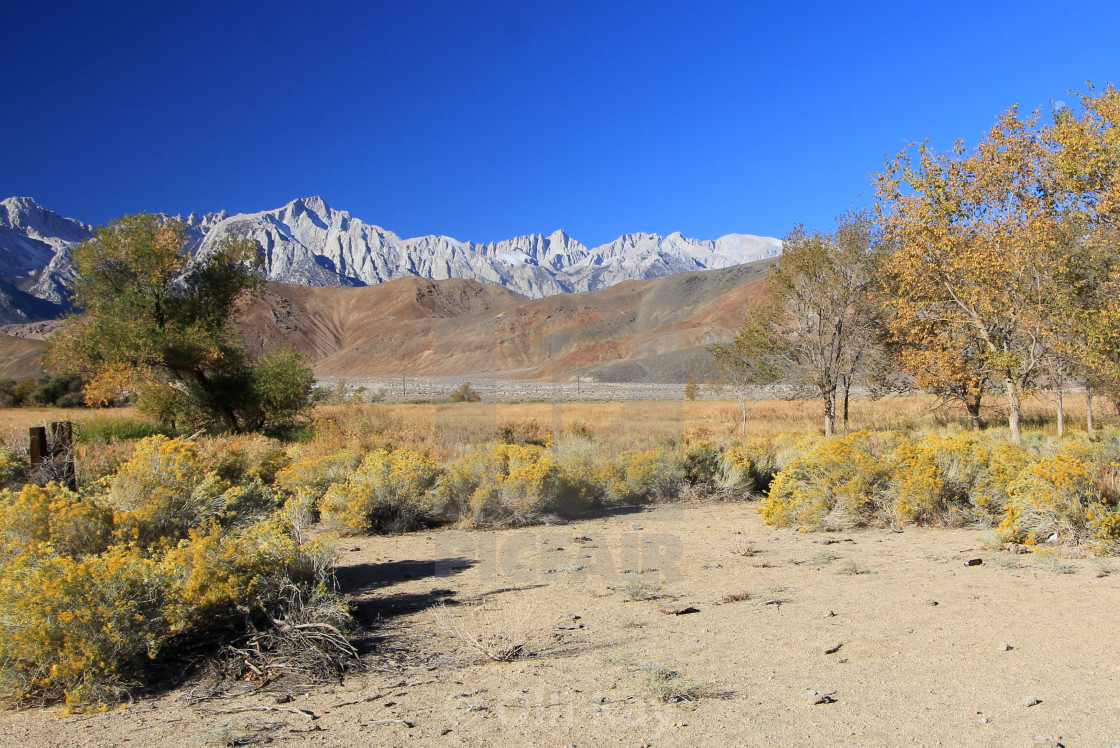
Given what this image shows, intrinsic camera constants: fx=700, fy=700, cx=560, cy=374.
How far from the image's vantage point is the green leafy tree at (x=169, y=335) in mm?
19188

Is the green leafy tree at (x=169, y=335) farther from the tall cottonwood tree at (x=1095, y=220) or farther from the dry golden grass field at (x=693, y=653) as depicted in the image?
the tall cottonwood tree at (x=1095, y=220)

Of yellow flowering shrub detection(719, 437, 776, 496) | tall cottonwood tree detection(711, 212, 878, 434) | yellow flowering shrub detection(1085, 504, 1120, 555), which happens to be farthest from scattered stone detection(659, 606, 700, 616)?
tall cottonwood tree detection(711, 212, 878, 434)

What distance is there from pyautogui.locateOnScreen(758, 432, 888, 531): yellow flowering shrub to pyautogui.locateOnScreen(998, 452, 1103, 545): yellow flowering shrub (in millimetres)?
1802

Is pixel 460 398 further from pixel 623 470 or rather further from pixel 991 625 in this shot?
pixel 991 625

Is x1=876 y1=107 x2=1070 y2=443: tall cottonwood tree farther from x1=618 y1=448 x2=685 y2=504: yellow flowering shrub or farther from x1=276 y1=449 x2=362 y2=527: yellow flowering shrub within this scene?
x1=276 y1=449 x2=362 y2=527: yellow flowering shrub

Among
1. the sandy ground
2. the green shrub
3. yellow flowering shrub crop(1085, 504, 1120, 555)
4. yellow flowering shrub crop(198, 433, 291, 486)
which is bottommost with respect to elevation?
the sandy ground

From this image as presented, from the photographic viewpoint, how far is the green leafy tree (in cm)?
1919

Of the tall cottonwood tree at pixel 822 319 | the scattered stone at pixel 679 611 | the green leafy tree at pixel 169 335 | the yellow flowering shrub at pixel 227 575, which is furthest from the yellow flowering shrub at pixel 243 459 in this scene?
the tall cottonwood tree at pixel 822 319

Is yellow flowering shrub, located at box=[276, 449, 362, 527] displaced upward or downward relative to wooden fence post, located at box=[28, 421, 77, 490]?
downward

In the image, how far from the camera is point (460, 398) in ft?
136

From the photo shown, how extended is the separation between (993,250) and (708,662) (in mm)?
11983

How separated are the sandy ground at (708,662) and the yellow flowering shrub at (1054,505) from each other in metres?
0.46

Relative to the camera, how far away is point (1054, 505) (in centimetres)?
671

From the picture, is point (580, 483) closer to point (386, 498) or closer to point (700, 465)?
point (700, 465)
